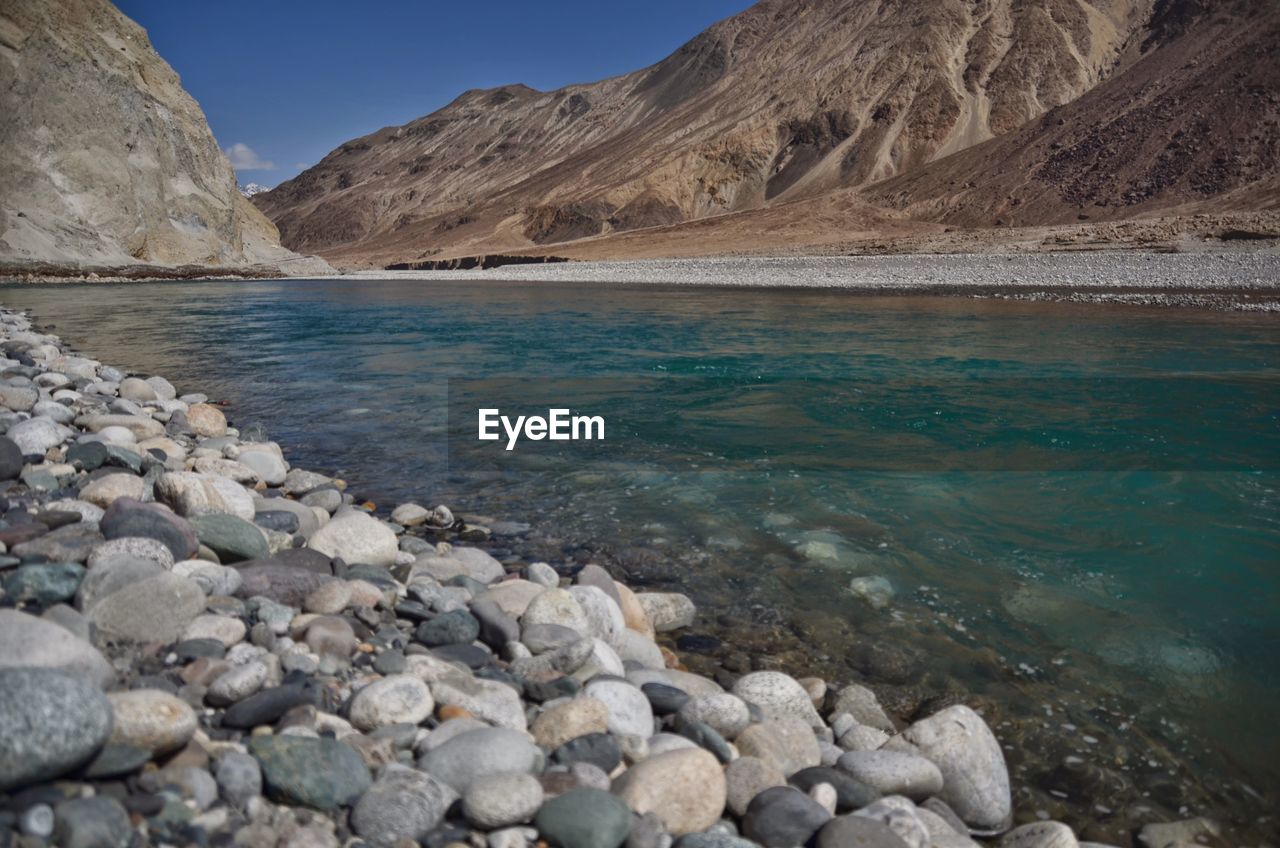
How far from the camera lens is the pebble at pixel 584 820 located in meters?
2.38

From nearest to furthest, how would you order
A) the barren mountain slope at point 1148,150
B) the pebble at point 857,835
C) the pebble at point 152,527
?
the pebble at point 857,835 → the pebble at point 152,527 → the barren mountain slope at point 1148,150

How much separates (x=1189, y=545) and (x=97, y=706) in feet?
20.6

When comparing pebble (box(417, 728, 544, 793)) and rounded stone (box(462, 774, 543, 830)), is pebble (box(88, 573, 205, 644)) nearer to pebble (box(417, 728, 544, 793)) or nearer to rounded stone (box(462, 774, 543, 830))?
pebble (box(417, 728, 544, 793))

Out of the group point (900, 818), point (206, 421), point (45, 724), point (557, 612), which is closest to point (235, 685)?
point (45, 724)

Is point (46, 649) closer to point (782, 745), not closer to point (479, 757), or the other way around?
point (479, 757)

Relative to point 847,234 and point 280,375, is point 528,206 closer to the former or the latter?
point 847,234

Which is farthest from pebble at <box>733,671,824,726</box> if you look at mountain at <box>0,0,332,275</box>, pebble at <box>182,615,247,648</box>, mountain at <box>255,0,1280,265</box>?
mountain at <box>255,0,1280,265</box>

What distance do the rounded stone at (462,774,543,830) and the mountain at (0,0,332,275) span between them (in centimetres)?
5141

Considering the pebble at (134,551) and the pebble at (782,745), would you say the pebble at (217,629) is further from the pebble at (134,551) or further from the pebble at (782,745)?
the pebble at (782,745)

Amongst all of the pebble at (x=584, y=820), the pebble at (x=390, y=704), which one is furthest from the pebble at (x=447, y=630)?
the pebble at (x=584, y=820)

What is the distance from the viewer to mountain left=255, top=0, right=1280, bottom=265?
54812 millimetres

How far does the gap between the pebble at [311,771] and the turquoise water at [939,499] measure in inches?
85.5

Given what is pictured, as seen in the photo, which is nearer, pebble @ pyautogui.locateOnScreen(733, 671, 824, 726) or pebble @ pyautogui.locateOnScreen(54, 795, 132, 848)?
pebble @ pyautogui.locateOnScreen(54, 795, 132, 848)

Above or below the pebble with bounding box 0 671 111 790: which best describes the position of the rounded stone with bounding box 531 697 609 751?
below
